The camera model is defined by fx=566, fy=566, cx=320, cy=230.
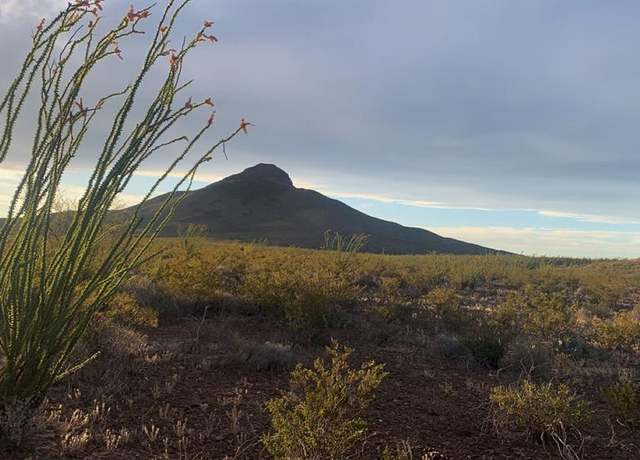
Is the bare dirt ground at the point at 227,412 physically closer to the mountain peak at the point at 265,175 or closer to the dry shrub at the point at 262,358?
the dry shrub at the point at 262,358

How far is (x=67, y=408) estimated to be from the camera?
15.5 feet

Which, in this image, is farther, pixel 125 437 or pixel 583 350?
pixel 583 350

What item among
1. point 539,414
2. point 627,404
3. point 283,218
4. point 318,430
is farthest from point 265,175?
point 318,430

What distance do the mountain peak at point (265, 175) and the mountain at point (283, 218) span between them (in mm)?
206

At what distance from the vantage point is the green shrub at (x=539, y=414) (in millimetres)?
4668

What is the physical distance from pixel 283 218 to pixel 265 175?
2164 cm

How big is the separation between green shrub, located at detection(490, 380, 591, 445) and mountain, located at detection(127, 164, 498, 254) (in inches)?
3012

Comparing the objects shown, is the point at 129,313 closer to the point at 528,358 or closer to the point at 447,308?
the point at 528,358

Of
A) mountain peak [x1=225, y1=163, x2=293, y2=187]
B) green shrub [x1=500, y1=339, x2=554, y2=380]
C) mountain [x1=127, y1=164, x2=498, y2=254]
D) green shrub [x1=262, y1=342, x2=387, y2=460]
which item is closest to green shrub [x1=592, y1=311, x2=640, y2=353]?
green shrub [x1=500, y1=339, x2=554, y2=380]

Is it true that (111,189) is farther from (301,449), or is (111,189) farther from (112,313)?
(112,313)

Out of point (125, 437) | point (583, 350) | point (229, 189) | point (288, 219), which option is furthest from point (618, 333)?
point (229, 189)

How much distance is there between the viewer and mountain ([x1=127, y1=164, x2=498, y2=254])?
290 feet

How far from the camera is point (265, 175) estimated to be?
119m

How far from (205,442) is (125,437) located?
22.5 inches
